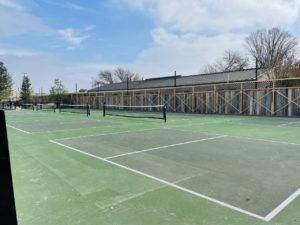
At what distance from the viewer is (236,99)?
1962 cm

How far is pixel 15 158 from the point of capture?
570 centimetres

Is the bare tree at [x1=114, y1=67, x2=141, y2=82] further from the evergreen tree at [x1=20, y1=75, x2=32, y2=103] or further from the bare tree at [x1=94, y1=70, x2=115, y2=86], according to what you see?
the evergreen tree at [x1=20, y1=75, x2=32, y2=103]

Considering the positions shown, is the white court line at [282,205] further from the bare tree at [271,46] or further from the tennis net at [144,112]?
the bare tree at [271,46]

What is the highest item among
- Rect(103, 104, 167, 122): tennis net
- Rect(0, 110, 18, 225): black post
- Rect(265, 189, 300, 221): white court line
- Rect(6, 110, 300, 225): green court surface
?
Rect(0, 110, 18, 225): black post

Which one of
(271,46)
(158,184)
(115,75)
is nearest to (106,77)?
(115,75)

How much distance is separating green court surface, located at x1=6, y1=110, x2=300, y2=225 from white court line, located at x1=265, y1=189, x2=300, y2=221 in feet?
0.03

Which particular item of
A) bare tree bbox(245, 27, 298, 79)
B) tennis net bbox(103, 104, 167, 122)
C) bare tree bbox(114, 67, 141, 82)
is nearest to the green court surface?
tennis net bbox(103, 104, 167, 122)

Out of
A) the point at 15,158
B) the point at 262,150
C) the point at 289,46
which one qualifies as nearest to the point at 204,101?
the point at 262,150

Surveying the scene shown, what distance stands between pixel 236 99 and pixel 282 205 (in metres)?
17.2

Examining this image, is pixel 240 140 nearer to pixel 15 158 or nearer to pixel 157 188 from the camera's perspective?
pixel 157 188

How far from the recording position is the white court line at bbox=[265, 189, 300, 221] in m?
2.87

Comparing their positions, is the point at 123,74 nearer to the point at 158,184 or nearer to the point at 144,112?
the point at 144,112

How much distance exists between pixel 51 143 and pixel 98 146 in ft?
4.82

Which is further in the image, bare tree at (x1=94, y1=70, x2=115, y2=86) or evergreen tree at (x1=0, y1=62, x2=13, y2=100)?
bare tree at (x1=94, y1=70, x2=115, y2=86)
